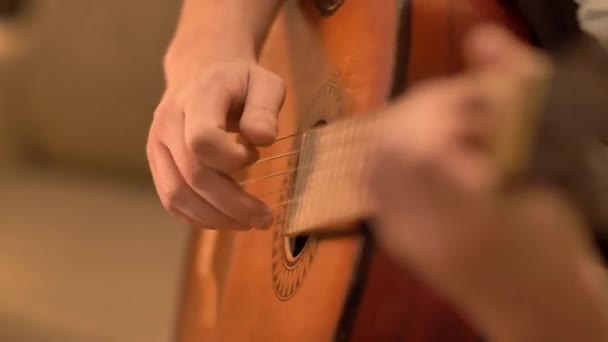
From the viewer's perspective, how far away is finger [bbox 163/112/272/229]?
0.65 m

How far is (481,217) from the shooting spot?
1.00 ft

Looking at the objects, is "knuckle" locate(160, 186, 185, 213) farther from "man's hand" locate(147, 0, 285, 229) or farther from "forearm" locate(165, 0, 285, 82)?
"forearm" locate(165, 0, 285, 82)

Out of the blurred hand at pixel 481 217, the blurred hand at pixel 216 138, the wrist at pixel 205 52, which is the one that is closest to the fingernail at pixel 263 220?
the blurred hand at pixel 216 138

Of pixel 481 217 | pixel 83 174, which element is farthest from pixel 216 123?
pixel 83 174

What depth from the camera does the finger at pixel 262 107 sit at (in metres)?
0.62

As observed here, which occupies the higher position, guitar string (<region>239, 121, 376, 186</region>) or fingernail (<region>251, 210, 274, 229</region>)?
guitar string (<region>239, 121, 376, 186</region>)

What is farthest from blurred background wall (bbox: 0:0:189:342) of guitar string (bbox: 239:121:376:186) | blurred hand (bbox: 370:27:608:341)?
blurred hand (bbox: 370:27:608:341)

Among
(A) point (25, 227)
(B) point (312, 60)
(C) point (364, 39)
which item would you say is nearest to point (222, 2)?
(B) point (312, 60)

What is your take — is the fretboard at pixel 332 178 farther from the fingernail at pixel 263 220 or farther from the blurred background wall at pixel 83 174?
the blurred background wall at pixel 83 174

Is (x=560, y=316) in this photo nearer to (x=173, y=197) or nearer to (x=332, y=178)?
(x=332, y=178)

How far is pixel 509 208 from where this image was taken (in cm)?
30

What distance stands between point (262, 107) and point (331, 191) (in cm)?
17

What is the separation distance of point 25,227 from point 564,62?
1121mm

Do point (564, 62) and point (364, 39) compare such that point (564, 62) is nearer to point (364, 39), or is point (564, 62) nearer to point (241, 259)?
point (364, 39)
